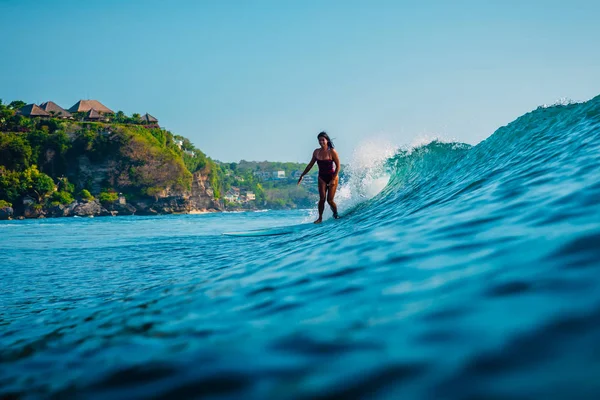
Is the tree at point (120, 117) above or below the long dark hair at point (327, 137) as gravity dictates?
above

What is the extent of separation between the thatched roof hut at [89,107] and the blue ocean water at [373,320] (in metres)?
Answer: 117

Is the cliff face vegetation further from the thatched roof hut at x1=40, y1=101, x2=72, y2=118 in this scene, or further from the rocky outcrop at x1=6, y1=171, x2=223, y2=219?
the thatched roof hut at x1=40, y1=101, x2=72, y2=118

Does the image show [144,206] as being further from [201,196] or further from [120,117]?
[120,117]

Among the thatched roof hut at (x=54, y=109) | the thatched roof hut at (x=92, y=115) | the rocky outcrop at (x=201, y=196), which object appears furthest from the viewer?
the thatched roof hut at (x=92, y=115)

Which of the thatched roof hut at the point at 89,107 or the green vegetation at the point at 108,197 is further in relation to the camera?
the thatched roof hut at the point at 89,107

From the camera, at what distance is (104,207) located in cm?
8256

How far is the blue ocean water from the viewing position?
1.62 meters

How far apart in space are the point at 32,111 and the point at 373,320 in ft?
363

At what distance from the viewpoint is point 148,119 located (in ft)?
366

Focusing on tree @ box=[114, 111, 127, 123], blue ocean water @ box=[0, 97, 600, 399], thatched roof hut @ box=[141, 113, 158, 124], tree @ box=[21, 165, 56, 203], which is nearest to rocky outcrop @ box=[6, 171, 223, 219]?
tree @ box=[21, 165, 56, 203]

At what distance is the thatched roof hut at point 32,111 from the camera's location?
96.9 meters

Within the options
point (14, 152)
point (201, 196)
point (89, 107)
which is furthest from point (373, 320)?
point (89, 107)

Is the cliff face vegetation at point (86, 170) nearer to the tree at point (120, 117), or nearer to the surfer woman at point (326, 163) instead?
the tree at point (120, 117)

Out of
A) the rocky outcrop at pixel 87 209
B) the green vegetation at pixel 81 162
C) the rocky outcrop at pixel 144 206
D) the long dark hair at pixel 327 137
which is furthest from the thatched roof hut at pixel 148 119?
the long dark hair at pixel 327 137
